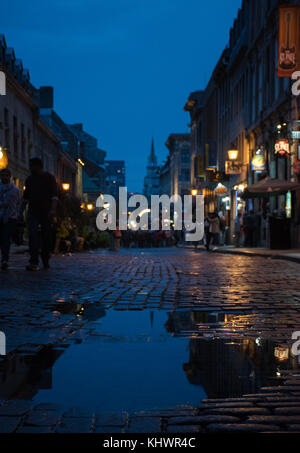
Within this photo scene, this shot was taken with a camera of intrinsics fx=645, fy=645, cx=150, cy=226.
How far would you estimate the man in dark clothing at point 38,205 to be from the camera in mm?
11102

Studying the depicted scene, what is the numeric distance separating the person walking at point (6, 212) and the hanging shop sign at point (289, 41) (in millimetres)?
13601

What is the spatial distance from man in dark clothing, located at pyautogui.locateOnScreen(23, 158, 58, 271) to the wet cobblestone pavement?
9.84 feet

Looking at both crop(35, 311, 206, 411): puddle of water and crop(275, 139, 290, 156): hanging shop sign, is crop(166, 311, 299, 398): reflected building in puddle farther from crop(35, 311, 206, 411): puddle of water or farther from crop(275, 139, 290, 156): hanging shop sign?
crop(275, 139, 290, 156): hanging shop sign

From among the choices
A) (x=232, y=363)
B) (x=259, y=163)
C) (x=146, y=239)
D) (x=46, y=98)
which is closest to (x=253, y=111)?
(x=259, y=163)

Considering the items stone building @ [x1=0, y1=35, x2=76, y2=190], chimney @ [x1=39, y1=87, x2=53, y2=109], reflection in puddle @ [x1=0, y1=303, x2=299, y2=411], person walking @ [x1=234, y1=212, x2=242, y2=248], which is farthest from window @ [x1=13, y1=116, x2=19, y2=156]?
reflection in puddle @ [x1=0, y1=303, x2=299, y2=411]

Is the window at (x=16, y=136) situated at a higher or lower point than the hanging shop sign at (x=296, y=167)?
higher

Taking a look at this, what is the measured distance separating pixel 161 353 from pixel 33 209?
771 centimetres

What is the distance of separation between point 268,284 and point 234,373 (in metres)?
5.76

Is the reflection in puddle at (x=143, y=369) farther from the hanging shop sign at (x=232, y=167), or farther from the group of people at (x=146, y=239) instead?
the group of people at (x=146, y=239)

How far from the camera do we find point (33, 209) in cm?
1126

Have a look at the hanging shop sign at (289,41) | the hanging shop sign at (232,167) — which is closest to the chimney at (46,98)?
the hanging shop sign at (232,167)

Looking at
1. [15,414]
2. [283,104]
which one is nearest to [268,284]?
[15,414]

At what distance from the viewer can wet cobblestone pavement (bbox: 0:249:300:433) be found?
254cm
